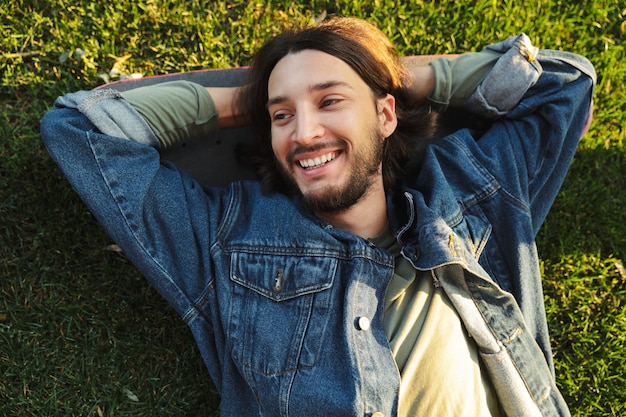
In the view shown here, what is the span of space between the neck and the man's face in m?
0.14

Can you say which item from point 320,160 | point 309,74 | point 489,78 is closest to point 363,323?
point 320,160

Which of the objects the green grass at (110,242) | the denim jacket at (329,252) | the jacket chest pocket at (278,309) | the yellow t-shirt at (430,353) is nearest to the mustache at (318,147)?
the denim jacket at (329,252)

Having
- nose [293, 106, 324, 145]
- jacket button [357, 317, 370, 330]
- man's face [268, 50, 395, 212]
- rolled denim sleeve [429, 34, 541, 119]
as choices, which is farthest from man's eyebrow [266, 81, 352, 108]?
jacket button [357, 317, 370, 330]

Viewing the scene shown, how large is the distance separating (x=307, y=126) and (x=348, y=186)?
0.37 m

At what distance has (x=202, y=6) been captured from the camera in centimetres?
387

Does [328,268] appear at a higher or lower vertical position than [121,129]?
lower

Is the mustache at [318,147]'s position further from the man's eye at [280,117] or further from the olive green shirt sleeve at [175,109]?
the olive green shirt sleeve at [175,109]

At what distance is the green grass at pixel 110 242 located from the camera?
3.47 m

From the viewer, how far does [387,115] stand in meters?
3.29

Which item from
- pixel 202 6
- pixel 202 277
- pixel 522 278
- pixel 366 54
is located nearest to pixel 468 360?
pixel 522 278

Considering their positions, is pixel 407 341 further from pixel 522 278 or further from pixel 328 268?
pixel 522 278

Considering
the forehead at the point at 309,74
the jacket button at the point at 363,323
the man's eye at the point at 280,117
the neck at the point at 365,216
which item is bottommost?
the jacket button at the point at 363,323

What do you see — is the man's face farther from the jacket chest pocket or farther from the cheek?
the jacket chest pocket

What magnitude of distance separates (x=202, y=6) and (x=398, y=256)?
212cm
